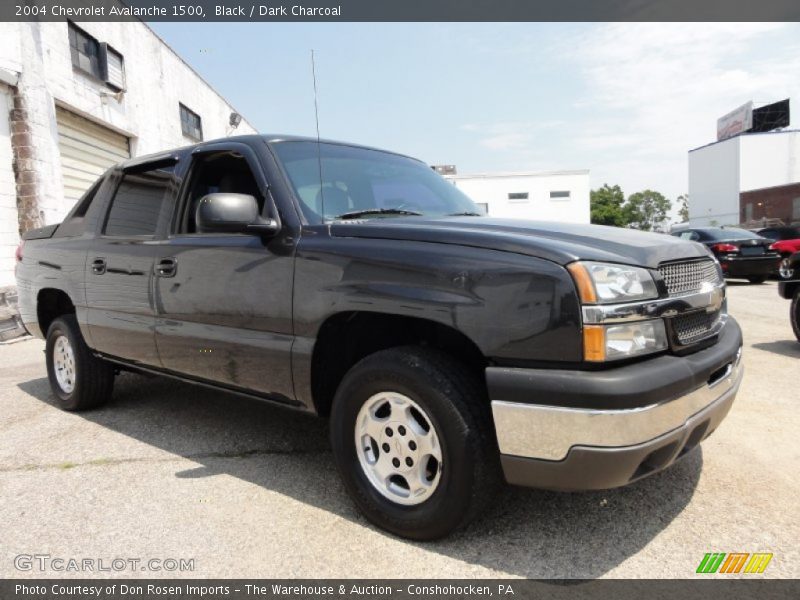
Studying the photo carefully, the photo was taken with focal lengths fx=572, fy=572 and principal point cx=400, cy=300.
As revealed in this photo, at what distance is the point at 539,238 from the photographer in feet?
7.10

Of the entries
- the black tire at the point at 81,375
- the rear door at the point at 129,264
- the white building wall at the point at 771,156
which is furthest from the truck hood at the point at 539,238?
the white building wall at the point at 771,156

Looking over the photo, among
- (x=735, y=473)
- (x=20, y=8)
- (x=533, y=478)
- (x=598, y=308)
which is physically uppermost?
(x=20, y=8)

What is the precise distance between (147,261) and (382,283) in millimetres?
1808

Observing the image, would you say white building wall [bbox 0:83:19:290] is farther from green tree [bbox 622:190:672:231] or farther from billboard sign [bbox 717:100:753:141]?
green tree [bbox 622:190:672:231]

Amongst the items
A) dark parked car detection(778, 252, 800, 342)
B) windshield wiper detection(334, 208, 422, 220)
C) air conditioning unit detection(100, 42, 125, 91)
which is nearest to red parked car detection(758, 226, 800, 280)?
dark parked car detection(778, 252, 800, 342)

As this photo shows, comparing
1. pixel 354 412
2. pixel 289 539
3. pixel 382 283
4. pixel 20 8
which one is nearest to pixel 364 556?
pixel 289 539

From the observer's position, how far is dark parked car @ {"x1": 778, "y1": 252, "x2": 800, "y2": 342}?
5.75 metres

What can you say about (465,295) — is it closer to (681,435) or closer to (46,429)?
(681,435)

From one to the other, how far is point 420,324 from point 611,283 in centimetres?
81

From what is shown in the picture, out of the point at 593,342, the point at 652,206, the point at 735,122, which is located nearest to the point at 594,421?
the point at 593,342

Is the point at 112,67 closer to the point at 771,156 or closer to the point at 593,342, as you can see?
the point at 593,342

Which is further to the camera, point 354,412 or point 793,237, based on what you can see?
point 793,237

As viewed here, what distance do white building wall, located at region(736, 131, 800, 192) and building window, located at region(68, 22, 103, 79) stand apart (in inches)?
2679

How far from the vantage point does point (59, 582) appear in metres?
2.10
